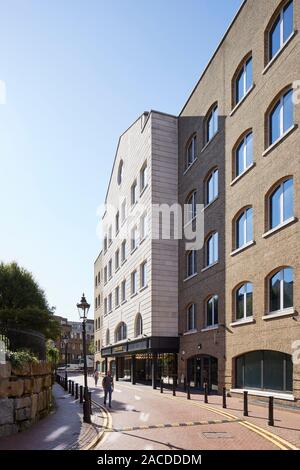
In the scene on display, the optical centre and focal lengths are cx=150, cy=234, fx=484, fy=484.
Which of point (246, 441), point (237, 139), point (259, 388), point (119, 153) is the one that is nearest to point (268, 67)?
point (237, 139)

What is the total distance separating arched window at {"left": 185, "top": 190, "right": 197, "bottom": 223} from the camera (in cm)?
3233

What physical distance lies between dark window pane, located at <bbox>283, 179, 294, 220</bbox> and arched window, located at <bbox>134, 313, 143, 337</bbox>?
20644 millimetres

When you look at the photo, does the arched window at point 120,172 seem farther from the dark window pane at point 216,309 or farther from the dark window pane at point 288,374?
the dark window pane at point 288,374

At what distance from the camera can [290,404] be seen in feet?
61.2

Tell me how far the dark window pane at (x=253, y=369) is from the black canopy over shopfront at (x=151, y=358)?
322 inches

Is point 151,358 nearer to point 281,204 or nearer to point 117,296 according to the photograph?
point 117,296

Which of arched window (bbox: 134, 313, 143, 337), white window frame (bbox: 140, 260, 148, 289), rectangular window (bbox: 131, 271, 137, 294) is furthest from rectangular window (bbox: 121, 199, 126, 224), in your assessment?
arched window (bbox: 134, 313, 143, 337)

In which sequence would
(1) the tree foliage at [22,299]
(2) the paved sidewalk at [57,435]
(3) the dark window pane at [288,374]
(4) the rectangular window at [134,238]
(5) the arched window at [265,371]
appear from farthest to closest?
1. (4) the rectangular window at [134,238]
2. (1) the tree foliage at [22,299]
3. (5) the arched window at [265,371]
4. (3) the dark window pane at [288,374]
5. (2) the paved sidewalk at [57,435]

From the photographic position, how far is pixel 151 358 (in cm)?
3738

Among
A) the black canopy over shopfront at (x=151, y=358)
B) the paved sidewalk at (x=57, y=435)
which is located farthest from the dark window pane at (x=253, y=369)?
the black canopy over shopfront at (x=151, y=358)

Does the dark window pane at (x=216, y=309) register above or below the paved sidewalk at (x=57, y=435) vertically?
above

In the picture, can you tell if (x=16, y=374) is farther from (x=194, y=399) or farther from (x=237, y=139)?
(x=237, y=139)

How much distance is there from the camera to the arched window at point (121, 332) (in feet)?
149

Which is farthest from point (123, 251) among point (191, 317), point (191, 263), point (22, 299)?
point (191, 317)
